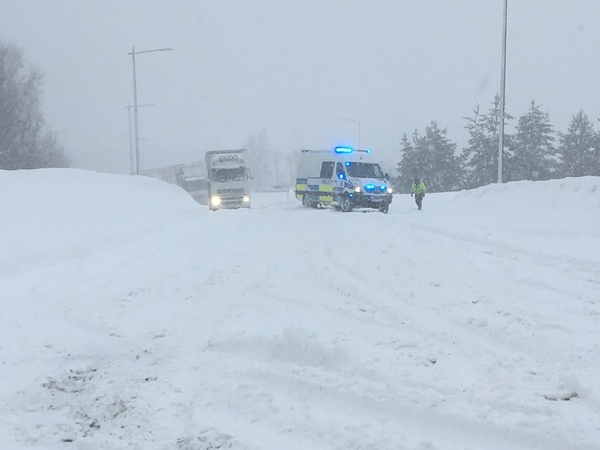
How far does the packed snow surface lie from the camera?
4.02 meters

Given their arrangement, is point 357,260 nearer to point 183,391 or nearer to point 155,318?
point 155,318

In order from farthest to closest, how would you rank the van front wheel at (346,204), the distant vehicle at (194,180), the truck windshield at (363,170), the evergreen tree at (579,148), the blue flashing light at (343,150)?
the evergreen tree at (579,148) → the distant vehicle at (194,180) → the blue flashing light at (343,150) → the truck windshield at (363,170) → the van front wheel at (346,204)

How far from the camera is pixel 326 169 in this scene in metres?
29.3

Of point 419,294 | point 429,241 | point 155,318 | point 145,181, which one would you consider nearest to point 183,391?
point 155,318

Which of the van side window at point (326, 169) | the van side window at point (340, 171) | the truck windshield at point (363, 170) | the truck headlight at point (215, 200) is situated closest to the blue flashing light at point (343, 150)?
the van side window at point (326, 169)

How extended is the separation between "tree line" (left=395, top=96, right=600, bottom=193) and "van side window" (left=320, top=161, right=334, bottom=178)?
121 feet

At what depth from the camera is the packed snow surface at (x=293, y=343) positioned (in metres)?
4.02

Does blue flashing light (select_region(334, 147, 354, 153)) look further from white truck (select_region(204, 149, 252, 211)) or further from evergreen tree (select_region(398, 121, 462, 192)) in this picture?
evergreen tree (select_region(398, 121, 462, 192))

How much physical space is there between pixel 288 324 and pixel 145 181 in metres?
20.9

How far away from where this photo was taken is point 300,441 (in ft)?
12.6

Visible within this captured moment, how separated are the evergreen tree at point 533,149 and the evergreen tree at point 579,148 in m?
1.50

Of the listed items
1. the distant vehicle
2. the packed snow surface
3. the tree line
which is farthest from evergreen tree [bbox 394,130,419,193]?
the packed snow surface

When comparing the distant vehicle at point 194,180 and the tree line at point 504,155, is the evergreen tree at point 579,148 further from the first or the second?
the distant vehicle at point 194,180

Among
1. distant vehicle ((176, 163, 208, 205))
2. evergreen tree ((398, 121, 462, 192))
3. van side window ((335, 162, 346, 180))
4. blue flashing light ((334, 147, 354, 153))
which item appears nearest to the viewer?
van side window ((335, 162, 346, 180))
